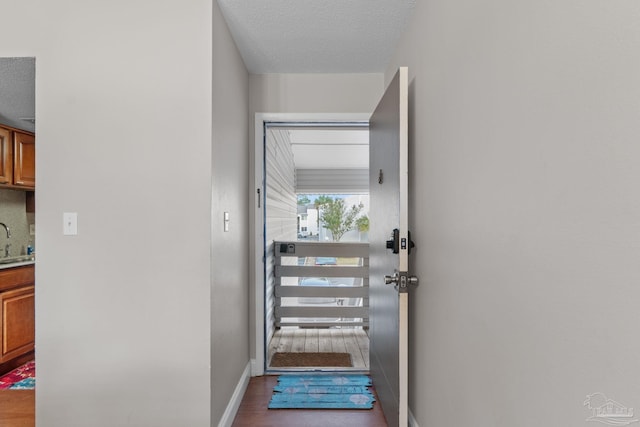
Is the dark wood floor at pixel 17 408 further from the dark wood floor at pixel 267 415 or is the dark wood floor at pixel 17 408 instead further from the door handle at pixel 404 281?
the door handle at pixel 404 281

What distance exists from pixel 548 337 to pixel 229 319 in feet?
5.96

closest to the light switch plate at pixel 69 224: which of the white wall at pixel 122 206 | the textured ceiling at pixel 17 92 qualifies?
the white wall at pixel 122 206

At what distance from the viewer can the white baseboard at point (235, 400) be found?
2.14 metres

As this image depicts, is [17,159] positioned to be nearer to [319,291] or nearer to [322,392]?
[319,291]

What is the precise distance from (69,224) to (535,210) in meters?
2.02

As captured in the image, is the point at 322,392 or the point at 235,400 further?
the point at 322,392

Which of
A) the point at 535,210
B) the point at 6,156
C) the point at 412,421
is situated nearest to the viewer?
the point at 535,210

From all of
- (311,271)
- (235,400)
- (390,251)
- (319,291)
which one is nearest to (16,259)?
(235,400)

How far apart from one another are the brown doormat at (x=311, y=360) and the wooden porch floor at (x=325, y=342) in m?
0.08

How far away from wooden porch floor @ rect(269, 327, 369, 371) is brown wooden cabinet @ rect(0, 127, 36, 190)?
8.81 feet

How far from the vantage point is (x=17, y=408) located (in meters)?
2.45

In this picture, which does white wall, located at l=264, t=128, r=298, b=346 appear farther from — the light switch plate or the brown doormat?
the light switch plate

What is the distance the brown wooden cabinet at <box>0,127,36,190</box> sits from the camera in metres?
3.22

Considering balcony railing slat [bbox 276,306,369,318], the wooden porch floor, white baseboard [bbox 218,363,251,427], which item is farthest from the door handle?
balcony railing slat [bbox 276,306,369,318]
